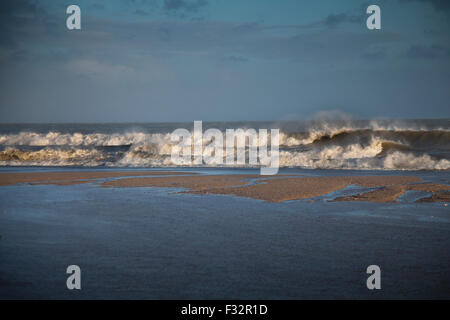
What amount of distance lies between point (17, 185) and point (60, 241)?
26.9ft

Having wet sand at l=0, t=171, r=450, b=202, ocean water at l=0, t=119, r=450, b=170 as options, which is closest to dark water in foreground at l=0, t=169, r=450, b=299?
wet sand at l=0, t=171, r=450, b=202

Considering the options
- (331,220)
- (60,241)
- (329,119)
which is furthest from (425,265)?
(329,119)

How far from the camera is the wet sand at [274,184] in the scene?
10905mm

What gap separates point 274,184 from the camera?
1338 centimetres

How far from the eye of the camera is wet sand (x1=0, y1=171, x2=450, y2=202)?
35.8 feet

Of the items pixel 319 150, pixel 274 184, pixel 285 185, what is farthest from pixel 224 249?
pixel 319 150

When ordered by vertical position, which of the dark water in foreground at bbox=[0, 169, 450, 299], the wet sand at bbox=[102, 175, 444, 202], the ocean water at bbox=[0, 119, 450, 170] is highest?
the ocean water at bbox=[0, 119, 450, 170]

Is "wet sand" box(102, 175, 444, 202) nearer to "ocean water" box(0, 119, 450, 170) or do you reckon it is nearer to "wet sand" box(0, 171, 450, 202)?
"wet sand" box(0, 171, 450, 202)

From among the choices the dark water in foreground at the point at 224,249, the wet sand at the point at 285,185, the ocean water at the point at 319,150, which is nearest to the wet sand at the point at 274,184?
the wet sand at the point at 285,185

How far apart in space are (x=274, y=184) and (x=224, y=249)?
7.44 meters

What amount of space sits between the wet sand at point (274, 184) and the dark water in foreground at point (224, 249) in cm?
100

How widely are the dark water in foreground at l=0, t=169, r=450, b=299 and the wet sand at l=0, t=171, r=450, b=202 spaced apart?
3.29 feet

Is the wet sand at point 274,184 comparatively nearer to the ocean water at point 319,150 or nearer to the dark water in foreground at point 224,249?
the dark water in foreground at point 224,249
